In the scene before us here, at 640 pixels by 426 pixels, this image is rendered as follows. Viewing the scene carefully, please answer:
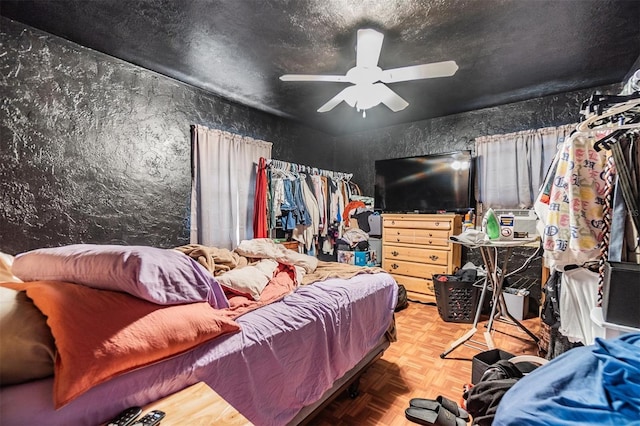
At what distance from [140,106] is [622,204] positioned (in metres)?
3.49

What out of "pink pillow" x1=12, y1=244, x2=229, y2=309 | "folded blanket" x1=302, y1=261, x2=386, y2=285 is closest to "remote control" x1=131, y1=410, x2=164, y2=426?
"pink pillow" x1=12, y1=244, x2=229, y2=309

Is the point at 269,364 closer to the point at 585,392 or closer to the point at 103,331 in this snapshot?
the point at 103,331

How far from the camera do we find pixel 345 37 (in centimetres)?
209

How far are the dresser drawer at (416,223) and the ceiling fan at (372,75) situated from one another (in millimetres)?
1574

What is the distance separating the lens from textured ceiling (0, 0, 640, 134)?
5.87ft

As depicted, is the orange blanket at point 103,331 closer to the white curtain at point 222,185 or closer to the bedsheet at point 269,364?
the bedsheet at point 269,364

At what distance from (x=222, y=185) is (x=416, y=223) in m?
2.50

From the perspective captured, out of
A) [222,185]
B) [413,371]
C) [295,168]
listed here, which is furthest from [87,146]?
[413,371]

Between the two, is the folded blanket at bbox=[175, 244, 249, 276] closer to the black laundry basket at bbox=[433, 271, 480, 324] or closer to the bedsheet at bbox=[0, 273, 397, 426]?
the bedsheet at bbox=[0, 273, 397, 426]

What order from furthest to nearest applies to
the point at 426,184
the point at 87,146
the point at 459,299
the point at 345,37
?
the point at 426,184 → the point at 459,299 → the point at 87,146 → the point at 345,37

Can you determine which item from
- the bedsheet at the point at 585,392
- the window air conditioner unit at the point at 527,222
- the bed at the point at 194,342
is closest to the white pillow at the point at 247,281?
the bed at the point at 194,342

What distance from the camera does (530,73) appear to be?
267 cm

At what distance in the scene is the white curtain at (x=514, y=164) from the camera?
3.14 metres

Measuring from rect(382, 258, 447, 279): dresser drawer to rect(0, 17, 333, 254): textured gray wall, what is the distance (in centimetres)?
265
